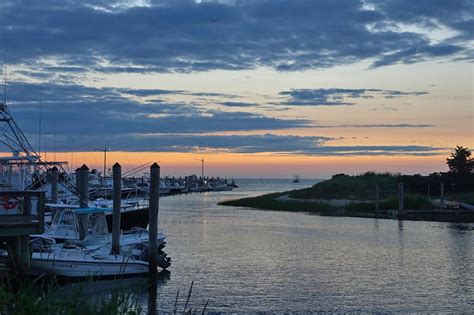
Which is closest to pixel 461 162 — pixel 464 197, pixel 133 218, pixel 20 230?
pixel 464 197

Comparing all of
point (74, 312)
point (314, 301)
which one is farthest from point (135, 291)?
point (314, 301)

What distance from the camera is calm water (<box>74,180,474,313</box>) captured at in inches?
1051

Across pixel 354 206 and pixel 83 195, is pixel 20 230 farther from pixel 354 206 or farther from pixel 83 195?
pixel 354 206

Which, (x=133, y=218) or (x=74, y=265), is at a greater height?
(x=133, y=218)

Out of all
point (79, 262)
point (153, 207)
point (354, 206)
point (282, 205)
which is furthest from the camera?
point (282, 205)

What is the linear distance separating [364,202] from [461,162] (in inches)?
836

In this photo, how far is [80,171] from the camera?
3503 centimetres

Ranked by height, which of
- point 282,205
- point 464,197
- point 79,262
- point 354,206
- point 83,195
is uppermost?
point 83,195

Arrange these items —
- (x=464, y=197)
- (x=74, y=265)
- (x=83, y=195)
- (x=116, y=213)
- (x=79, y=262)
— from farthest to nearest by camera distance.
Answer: (x=464, y=197), (x=83, y=195), (x=116, y=213), (x=79, y=262), (x=74, y=265)

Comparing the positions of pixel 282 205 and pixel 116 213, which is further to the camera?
pixel 282 205

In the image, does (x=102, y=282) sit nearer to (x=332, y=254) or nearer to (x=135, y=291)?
(x=332, y=254)

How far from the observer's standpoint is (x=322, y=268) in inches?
1393

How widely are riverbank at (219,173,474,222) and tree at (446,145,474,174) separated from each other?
24.6 feet

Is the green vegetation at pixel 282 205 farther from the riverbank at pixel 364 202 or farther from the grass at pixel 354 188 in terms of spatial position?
the grass at pixel 354 188
